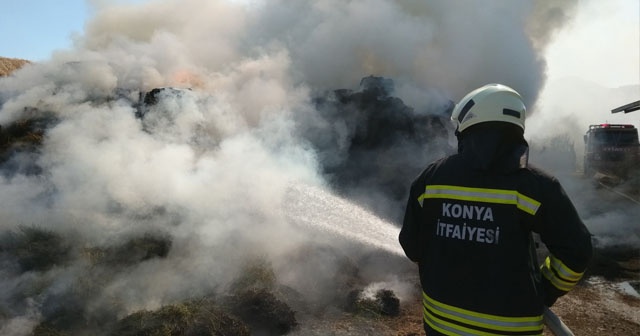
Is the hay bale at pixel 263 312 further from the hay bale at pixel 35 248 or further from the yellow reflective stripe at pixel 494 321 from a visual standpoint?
the yellow reflective stripe at pixel 494 321

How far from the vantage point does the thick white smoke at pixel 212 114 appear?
17.4 feet

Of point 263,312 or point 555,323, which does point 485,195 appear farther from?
point 263,312

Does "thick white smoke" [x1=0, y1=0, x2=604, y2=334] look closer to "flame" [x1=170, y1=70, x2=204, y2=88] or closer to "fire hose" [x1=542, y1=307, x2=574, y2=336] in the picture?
"flame" [x1=170, y1=70, x2=204, y2=88]

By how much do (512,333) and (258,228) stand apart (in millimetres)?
4414

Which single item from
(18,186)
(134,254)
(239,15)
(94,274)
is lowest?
(94,274)

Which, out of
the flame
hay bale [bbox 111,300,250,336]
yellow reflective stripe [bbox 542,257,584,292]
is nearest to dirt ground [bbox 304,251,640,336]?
hay bale [bbox 111,300,250,336]

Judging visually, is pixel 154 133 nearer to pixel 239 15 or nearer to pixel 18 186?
pixel 18 186

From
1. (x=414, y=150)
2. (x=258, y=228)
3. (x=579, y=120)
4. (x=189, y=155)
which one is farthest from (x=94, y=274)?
(x=579, y=120)

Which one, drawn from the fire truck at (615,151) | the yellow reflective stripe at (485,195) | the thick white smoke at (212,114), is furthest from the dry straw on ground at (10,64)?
the fire truck at (615,151)

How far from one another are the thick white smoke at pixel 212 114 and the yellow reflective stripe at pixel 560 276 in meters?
3.78

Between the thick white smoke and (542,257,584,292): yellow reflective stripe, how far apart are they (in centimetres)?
378

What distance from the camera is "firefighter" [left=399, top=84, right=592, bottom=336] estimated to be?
1.88 meters

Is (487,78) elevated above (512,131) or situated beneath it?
elevated above

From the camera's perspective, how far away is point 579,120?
114 feet
